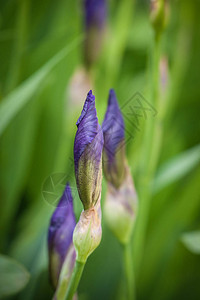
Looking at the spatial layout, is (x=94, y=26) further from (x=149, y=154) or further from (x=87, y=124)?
(x=87, y=124)

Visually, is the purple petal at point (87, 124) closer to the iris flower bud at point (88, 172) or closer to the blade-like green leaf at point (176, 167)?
the iris flower bud at point (88, 172)

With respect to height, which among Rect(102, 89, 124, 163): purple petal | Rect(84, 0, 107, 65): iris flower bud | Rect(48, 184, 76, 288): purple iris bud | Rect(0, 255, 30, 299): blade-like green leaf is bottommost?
Rect(0, 255, 30, 299): blade-like green leaf

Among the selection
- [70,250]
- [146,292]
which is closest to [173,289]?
[146,292]

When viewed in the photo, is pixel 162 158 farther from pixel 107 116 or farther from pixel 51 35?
pixel 107 116

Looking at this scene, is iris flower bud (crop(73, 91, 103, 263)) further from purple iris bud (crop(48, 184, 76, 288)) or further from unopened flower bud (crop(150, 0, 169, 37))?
unopened flower bud (crop(150, 0, 169, 37))

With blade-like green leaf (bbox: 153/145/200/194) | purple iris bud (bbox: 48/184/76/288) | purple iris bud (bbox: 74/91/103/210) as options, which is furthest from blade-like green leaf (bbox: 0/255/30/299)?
blade-like green leaf (bbox: 153/145/200/194)

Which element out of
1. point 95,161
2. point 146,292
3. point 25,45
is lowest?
point 146,292
